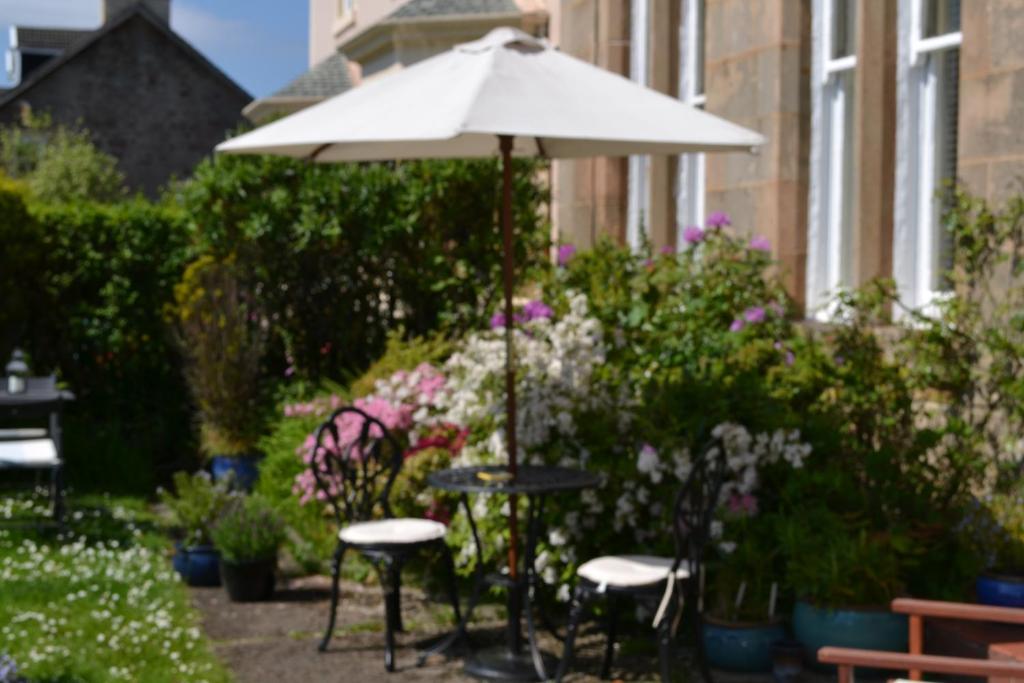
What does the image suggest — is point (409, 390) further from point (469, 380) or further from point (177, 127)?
point (177, 127)

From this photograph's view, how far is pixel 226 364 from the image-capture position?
1152cm

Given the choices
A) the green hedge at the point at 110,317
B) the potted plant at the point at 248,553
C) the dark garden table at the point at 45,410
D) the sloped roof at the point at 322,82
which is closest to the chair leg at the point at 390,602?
the potted plant at the point at 248,553

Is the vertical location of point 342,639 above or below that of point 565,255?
below

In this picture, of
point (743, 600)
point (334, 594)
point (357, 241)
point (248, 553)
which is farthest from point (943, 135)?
point (357, 241)

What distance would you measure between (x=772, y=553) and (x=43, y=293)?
8.08 m

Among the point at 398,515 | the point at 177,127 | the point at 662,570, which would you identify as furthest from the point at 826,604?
the point at 177,127

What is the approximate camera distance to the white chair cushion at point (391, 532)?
22.0 feet

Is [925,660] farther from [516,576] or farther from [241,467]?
[241,467]

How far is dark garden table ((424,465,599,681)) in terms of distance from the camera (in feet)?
21.0

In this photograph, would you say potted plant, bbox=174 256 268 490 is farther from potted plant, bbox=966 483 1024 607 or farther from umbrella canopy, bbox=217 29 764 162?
potted plant, bbox=966 483 1024 607

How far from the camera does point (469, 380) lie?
7836 mm

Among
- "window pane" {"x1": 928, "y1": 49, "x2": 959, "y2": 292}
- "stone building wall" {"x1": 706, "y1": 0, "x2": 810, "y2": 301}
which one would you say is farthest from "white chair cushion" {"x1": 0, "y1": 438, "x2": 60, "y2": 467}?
"window pane" {"x1": 928, "y1": 49, "x2": 959, "y2": 292}

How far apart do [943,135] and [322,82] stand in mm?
13769

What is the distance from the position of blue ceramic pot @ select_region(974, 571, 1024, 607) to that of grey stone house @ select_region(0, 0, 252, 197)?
105ft
